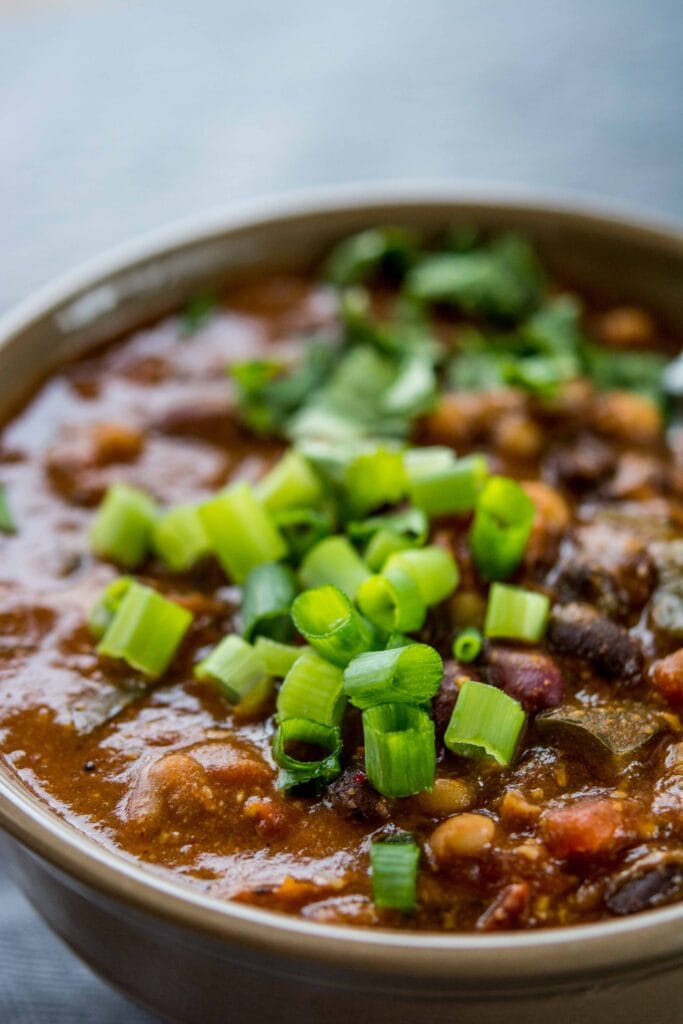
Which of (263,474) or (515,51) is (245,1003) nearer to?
(263,474)

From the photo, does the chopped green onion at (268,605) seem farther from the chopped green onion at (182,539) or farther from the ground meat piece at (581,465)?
the ground meat piece at (581,465)

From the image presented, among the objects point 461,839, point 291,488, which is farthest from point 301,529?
point 461,839

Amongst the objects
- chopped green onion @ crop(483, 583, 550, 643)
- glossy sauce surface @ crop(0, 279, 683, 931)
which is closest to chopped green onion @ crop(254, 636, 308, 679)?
glossy sauce surface @ crop(0, 279, 683, 931)

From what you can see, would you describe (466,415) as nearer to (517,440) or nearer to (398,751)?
(517,440)

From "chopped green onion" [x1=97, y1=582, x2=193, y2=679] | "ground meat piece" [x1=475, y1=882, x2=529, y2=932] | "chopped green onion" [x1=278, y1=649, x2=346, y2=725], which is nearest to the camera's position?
"ground meat piece" [x1=475, y1=882, x2=529, y2=932]

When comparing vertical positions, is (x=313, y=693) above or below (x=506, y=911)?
above

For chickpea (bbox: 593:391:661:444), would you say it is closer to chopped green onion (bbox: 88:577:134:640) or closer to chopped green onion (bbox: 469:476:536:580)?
chopped green onion (bbox: 469:476:536:580)

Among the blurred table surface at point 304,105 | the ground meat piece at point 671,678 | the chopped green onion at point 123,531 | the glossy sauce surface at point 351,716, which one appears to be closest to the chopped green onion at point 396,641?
the glossy sauce surface at point 351,716
